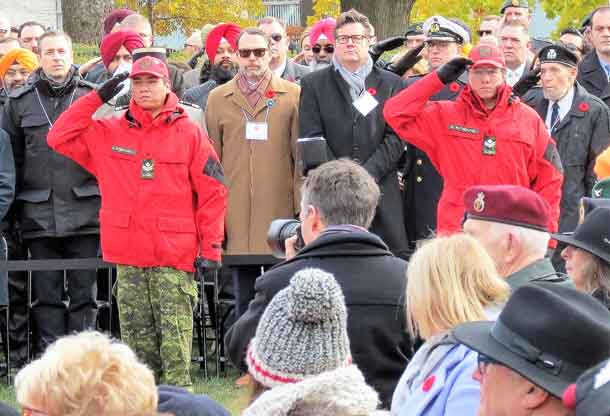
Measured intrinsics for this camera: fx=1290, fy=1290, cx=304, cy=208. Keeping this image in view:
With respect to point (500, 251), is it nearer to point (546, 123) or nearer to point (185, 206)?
point (185, 206)

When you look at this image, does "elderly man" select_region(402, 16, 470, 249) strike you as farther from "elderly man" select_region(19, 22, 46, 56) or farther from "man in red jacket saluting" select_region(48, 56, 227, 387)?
"elderly man" select_region(19, 22, 46, 56)

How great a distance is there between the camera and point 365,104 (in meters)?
9.48

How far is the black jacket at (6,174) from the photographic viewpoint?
372 inches

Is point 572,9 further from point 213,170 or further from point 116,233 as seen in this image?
point 116,233

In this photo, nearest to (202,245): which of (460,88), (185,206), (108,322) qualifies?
(185,206)

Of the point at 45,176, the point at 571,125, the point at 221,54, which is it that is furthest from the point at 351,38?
the point at 45,176

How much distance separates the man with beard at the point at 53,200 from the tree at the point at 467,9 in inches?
639

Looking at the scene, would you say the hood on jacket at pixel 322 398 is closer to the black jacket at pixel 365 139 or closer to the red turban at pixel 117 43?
the black jacket at pixel 365 139

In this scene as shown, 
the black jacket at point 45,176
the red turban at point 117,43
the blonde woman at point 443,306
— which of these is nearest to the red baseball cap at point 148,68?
the black jacket at point 45,176

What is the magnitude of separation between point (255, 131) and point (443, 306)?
529 centimetres

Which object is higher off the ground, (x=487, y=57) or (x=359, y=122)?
(x=487, y=57)

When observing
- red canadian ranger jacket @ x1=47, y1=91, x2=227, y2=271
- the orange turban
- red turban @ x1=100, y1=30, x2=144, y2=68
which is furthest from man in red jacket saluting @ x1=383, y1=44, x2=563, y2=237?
the orange turban

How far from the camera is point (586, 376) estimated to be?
2834 millimetres

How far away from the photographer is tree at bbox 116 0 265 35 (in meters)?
25.2
